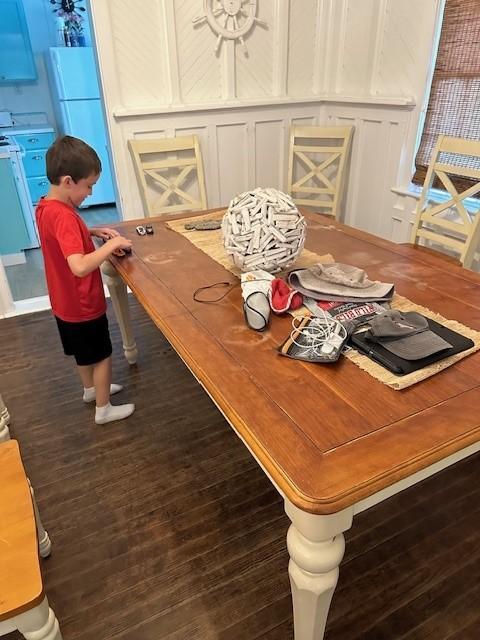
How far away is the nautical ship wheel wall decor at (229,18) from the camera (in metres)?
2.82

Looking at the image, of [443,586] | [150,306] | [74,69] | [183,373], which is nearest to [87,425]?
[183,373]

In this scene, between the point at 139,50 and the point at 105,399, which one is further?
the point at 139,50

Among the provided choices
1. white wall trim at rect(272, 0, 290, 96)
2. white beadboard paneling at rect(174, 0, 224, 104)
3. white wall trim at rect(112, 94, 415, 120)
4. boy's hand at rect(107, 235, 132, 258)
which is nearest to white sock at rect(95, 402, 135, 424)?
boy's hand at rect(107, 235, 132, 258)

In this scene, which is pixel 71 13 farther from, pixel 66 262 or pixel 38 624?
pixel 38 624

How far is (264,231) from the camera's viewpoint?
134 centimetres

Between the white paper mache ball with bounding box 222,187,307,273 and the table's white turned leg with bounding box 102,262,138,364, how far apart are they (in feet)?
2.49

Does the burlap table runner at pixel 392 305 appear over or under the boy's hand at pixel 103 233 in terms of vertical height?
under

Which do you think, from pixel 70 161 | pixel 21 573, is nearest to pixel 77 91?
pixel 70 161

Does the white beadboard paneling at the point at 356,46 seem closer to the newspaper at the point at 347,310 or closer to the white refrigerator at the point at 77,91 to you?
the white refrigerator at the point at 77,91

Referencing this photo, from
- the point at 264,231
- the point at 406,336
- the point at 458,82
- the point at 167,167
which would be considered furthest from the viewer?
the point at 167,167

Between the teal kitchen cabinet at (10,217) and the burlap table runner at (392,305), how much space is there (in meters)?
2.15

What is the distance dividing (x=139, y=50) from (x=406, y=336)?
2.55m

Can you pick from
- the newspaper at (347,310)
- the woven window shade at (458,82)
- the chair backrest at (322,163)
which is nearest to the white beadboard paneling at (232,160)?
the chair backrest at (322,163)

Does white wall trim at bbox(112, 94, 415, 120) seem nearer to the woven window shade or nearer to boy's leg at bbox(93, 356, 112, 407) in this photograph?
the woven window shade
